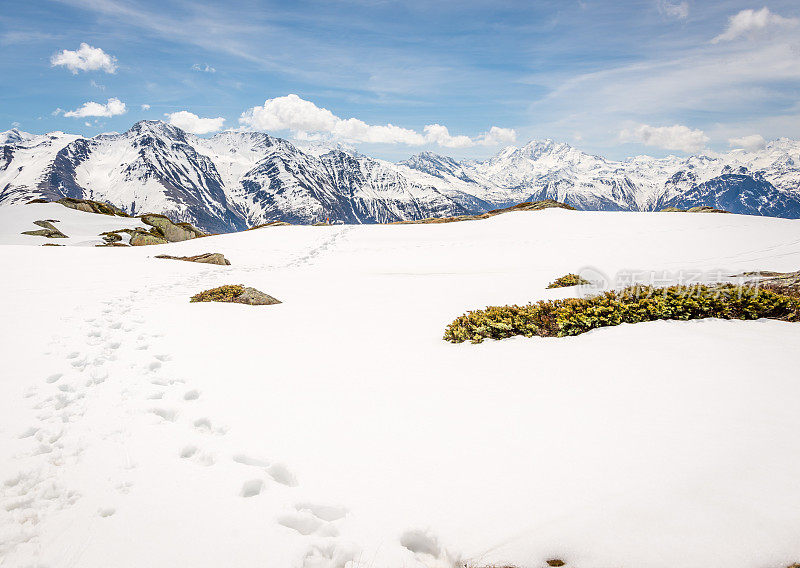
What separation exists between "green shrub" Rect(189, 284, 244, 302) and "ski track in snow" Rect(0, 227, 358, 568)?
376cm

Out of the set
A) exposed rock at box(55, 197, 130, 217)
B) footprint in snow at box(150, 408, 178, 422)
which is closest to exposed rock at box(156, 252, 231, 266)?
footprint in snow at box(150, 408, 178, 422)

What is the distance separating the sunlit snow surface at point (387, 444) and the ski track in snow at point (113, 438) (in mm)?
27

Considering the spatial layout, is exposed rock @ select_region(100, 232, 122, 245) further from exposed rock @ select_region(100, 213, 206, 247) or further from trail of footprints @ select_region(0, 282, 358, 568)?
trail of footprints @ select_region(0, 282, 358, 568)

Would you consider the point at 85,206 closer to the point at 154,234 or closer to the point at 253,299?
the point at 154,234

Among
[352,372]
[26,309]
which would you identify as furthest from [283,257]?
[352,372]

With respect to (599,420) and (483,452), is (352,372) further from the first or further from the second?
(599,420)

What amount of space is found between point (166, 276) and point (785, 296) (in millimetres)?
21120

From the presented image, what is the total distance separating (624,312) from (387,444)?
6.38 m

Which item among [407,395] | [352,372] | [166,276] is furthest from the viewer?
[166,276]

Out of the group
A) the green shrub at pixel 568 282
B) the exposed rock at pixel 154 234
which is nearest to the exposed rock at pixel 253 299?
the green shrub at pixel 568 282

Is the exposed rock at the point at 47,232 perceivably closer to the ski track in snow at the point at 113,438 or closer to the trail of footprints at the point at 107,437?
the ski track in snow at the point at 113,438

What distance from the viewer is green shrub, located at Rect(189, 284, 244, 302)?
1199 cm

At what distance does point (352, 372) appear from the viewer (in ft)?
21.7

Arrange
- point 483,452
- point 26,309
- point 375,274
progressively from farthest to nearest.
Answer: point 375,274, point 26,309, point 483,452
